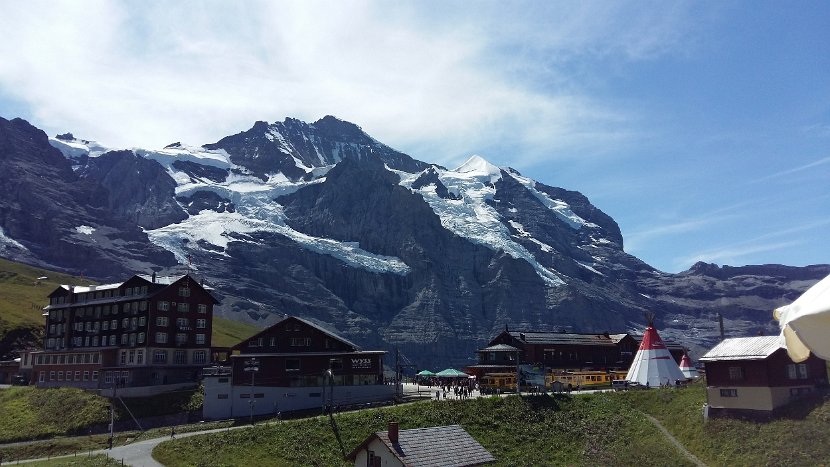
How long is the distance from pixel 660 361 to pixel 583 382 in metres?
11.6

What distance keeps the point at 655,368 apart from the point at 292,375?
1772 inches

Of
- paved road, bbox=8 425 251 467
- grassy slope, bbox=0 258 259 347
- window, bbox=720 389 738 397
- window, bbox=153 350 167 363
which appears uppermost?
grassy slope, bbox=0 258 259 347

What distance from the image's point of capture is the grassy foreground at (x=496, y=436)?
56312 mm

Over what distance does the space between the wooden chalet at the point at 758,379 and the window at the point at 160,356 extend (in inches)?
2975

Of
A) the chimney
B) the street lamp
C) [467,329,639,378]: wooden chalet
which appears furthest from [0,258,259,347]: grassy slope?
the chimney

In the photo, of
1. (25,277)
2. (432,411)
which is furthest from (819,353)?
(25,277)

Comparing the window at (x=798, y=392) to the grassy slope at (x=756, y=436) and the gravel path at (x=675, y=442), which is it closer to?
the grassy slope at (x=756, y=436)

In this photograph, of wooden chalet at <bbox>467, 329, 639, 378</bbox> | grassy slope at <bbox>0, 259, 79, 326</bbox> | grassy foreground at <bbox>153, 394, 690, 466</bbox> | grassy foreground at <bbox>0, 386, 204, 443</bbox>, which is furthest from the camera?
grassy slope at <bbox>0, 259, 79, 326</bbox>

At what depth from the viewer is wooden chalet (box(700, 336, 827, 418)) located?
186 feet

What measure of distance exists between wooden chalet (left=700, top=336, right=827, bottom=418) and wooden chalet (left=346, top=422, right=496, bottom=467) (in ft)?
85.5

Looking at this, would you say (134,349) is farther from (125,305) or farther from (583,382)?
(583,382)

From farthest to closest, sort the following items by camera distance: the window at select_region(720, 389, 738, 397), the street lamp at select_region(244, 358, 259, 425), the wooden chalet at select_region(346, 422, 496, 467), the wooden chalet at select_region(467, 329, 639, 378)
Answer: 1. the wooden chalet at select_region(467, 329, 639, 378)
2. the street lamp at select_region(244, 358, 259, 425)
3. the window at select_region(720, 389, 738, 397)
4. the wooden chalet at select_region(346, 422, 496, 467)

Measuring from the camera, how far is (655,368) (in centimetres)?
8119

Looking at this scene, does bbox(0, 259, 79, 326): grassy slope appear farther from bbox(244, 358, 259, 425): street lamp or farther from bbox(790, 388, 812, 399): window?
bbox(790, 388, 812, 399): window
